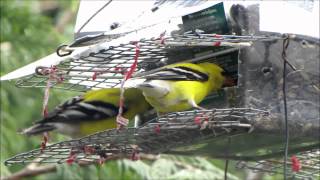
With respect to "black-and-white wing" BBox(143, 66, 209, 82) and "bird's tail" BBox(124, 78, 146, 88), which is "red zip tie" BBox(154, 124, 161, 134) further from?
"bird's tail" BBox(124, 78, 146, 88)

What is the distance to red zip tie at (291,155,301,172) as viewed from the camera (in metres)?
5.31

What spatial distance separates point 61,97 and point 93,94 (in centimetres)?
197

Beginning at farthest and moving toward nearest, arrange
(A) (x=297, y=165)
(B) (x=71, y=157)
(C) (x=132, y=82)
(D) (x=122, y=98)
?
(A) (x=297, y=165) < (C) (x=132, y=82) < (B) (x=71, y=157) < (D) (x=122, y=98)

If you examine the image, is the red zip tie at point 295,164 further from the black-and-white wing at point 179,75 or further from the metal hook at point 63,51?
the metal hook at point 63,51

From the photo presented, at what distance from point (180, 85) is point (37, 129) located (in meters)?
0.85

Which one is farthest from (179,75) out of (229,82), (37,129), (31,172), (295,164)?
(31,172)

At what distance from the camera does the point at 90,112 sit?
469 centimetres

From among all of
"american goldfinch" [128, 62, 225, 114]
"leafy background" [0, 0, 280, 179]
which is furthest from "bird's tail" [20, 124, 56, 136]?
"leafy background" [0, 0, 280, 179]

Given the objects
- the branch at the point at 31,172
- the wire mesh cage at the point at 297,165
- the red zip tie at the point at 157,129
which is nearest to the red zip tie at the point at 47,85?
the red zip tie at the point at 157,129

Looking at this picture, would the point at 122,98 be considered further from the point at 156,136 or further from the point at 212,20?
the point at 212,20

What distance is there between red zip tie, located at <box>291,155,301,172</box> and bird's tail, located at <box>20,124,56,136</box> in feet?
5.27

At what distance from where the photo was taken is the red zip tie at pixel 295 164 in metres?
5.31

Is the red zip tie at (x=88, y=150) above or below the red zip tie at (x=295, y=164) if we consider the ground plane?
above

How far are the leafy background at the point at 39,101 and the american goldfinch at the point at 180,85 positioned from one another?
168 centimetres
